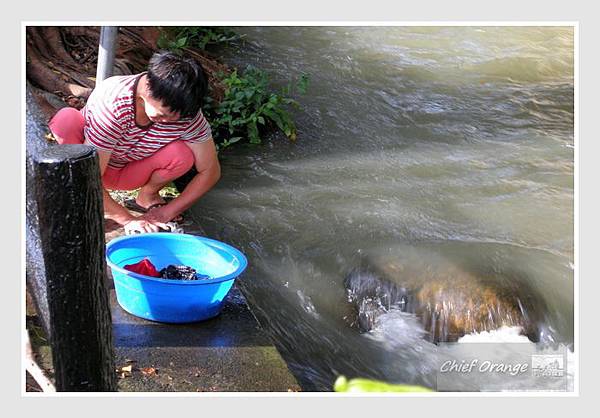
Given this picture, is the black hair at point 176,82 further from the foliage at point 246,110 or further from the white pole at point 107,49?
the foliage at point 246,110

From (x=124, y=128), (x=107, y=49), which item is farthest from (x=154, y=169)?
(x=107, y=49)

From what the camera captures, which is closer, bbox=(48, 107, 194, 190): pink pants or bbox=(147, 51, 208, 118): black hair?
bbox=(147, 51, 208, 118): black hair

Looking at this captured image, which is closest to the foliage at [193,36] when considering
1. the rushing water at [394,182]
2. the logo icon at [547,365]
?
the rushing water at [394,182]

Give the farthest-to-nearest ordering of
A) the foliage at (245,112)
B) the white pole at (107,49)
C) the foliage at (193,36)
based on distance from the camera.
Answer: the foliage at (193,36), the foliage at (245,112), the white pole at (107,49)

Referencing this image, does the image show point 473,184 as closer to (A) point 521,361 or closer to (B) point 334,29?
(A) point 521,361

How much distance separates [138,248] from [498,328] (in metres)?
1.77

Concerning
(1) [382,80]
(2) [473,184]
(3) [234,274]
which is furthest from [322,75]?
(3) [234,274]

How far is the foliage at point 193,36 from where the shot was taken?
6199mm

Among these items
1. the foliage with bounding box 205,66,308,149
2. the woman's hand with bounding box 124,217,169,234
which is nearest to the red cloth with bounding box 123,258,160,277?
the woman's hand with bounding box 124,217,169,234

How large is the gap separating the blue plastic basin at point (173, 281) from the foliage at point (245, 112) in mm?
2061

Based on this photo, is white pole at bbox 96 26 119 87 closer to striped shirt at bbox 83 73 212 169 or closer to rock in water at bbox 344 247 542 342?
striped shirt at bbox 83 73 212 169

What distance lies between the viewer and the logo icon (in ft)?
13.1

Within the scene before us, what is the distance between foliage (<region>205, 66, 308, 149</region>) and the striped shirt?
1.81 meters

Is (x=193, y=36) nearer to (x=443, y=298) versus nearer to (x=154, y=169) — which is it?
(x=154, y=169)
